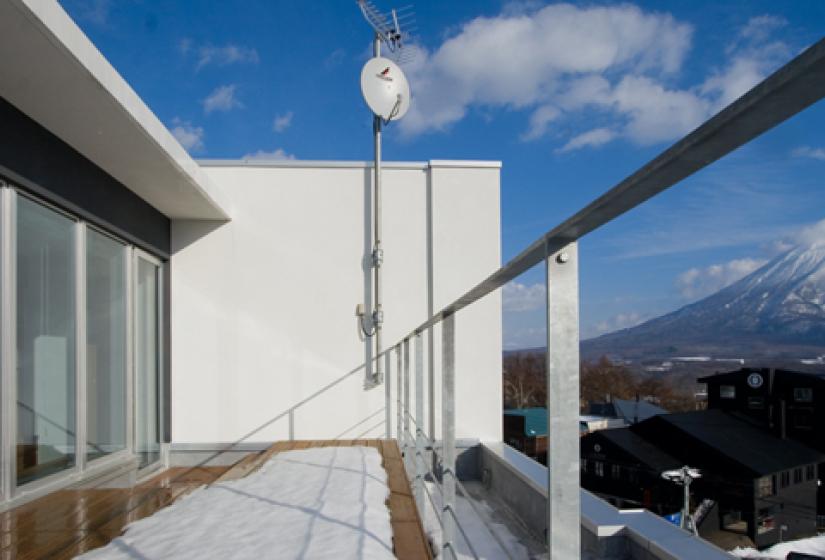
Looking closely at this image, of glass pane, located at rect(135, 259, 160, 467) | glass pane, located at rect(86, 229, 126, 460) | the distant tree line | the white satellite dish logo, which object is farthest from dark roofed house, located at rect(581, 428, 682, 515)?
glass pane, located at rect(86, 229, 126, 460)

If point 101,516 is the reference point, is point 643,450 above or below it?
below

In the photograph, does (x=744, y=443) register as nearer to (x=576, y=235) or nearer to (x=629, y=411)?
(x=629, y=411)

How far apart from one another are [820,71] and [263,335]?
4.20m

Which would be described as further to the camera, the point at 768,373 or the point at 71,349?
the point at 768,373

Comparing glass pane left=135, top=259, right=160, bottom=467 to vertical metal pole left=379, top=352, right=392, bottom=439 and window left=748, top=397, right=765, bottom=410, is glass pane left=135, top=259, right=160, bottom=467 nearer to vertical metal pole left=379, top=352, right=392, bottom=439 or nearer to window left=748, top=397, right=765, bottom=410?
vertical metal pole left=379, top=352, right=392, bottom=439

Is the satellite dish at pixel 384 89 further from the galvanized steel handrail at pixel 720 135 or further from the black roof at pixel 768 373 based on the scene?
the galvanized steel handrail at pixel 720 135

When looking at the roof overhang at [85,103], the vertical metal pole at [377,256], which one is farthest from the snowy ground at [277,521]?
the roof overhang at [85,103]

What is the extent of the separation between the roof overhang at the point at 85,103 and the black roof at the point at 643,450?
545 cm

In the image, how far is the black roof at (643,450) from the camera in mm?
7098

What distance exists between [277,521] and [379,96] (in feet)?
10.3

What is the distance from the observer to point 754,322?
2.41 m

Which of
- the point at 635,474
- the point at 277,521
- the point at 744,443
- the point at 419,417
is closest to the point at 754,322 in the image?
the point at 419,417

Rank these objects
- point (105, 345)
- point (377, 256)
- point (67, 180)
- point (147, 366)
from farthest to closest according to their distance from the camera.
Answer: point (377, 256)
point (147, 366)
point (105, 345)
point (67, 180)

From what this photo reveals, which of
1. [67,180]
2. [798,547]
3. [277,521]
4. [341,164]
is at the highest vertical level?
[341,164]
